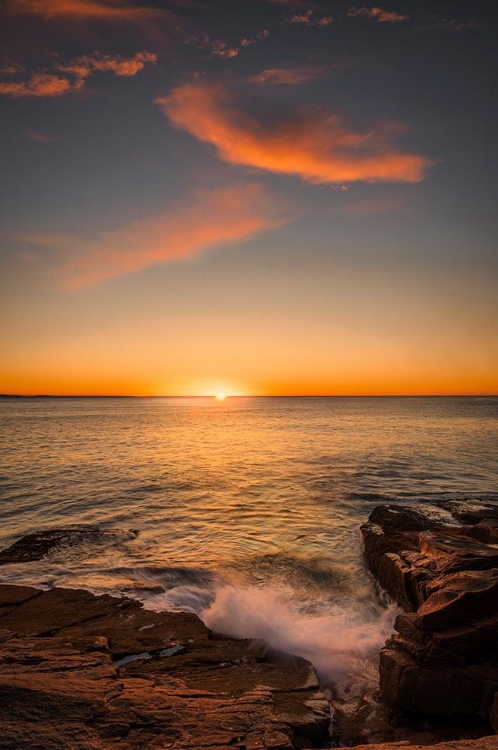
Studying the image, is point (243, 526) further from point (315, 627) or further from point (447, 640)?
point (447, 640)

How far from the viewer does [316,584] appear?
12.3 metres

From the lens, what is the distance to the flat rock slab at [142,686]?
194 inches

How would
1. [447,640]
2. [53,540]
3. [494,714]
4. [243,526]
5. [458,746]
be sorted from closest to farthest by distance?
[458,746]
[494,714]
[447,640]
[53,540]
[243,526]

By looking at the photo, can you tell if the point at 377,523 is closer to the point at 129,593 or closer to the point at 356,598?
the point at 356,598

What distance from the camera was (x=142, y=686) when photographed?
6172 millimetres

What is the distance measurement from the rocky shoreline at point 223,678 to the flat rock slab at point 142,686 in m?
0.02

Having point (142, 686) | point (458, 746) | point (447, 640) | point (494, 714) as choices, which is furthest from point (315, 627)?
point (458, 746)

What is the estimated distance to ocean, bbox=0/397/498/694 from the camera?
32.8 ft

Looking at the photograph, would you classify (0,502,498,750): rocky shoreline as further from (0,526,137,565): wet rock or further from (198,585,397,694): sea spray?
(0,526,137,565): wet rock

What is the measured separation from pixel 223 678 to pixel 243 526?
→ 429 inches

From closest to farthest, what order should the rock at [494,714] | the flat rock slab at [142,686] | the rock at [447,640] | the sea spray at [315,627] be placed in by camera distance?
the flat rock slab at [142,686], the rock at [494,714], the rock at [447,640], the sea spray at [315,627]

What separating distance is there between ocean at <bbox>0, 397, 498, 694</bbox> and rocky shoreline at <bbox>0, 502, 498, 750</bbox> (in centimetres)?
102

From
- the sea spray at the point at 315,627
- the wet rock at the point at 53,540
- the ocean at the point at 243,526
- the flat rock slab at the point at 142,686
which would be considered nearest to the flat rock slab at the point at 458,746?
the flat rock slab at the point at 142,686

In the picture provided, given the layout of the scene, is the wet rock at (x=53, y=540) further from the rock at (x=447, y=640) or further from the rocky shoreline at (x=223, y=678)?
the rock at (x=447, y=640)
